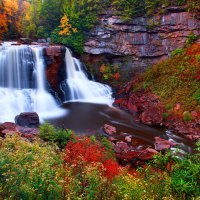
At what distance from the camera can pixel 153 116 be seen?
22.8 m

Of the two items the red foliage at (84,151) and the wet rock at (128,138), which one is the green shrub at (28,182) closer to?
the red foliage at (84,151)

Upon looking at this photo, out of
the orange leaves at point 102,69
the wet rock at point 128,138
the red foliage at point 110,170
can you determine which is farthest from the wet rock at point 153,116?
the orange leaves at point 102,69

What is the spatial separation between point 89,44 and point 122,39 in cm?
408

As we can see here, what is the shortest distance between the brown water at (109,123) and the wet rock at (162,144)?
17.3 inches

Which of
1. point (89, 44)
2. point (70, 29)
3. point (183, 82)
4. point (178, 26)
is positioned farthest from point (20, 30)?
point (183, 82)

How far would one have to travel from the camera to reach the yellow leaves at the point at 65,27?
33497mm

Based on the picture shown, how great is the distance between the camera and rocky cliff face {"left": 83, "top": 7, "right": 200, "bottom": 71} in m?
30.0

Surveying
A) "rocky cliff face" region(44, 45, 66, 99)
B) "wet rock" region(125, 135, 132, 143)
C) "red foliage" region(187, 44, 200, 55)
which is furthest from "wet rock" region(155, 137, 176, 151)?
"rocky cliff face" region(44, 45, 66, 99)

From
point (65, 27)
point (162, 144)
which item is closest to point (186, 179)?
→ point (162, 144)

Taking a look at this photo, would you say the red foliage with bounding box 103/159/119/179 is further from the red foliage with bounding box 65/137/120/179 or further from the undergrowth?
the undergrowth

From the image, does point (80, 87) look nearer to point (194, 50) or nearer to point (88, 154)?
point (194, 50)

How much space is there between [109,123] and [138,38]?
13955 millimetres

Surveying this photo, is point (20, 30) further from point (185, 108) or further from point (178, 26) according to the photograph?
→ point (185, 108)

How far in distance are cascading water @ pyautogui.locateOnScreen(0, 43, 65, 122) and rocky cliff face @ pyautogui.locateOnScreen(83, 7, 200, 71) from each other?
774 cm
